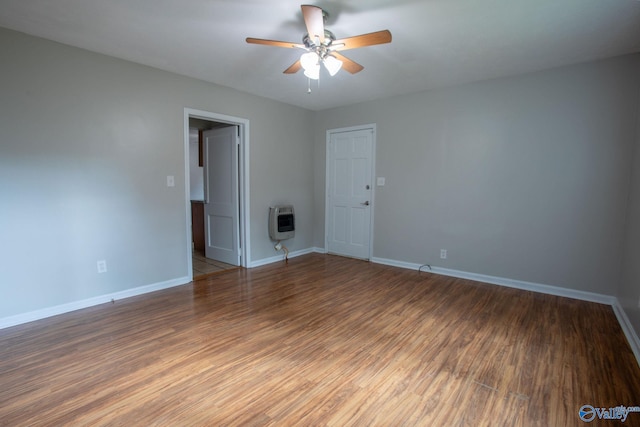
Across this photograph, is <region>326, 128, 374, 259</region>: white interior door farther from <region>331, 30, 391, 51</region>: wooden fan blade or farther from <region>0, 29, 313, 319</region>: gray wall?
<region>331, 30, 391, 51</region>: wooden fan blade

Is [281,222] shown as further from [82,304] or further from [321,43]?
[321,43]

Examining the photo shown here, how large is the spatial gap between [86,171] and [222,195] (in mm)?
1839

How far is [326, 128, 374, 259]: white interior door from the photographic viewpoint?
4793 mm

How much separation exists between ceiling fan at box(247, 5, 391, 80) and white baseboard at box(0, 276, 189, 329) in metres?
2.79

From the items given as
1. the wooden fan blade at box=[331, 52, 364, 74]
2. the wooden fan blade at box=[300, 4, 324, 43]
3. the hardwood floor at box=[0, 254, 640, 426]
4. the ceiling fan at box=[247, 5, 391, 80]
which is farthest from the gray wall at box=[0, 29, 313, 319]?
the wooden fan blade at box=[300, 4, 324, 43]

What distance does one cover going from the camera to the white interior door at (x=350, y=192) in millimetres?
4793

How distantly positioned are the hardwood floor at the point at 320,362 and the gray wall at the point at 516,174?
555mm

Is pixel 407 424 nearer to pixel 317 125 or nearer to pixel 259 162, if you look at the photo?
pixel 259 162

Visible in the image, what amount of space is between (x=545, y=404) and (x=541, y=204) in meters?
2.37

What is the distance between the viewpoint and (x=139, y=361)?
6.95ft

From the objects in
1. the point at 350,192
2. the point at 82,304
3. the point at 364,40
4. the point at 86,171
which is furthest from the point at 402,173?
the point at 82,304

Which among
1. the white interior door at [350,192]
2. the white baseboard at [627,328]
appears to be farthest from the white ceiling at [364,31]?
the white baseboard at [627,328]

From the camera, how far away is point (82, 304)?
2.98 metres

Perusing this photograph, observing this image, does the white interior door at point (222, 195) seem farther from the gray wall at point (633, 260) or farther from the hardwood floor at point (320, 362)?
the gray wall at point (633, 260)
